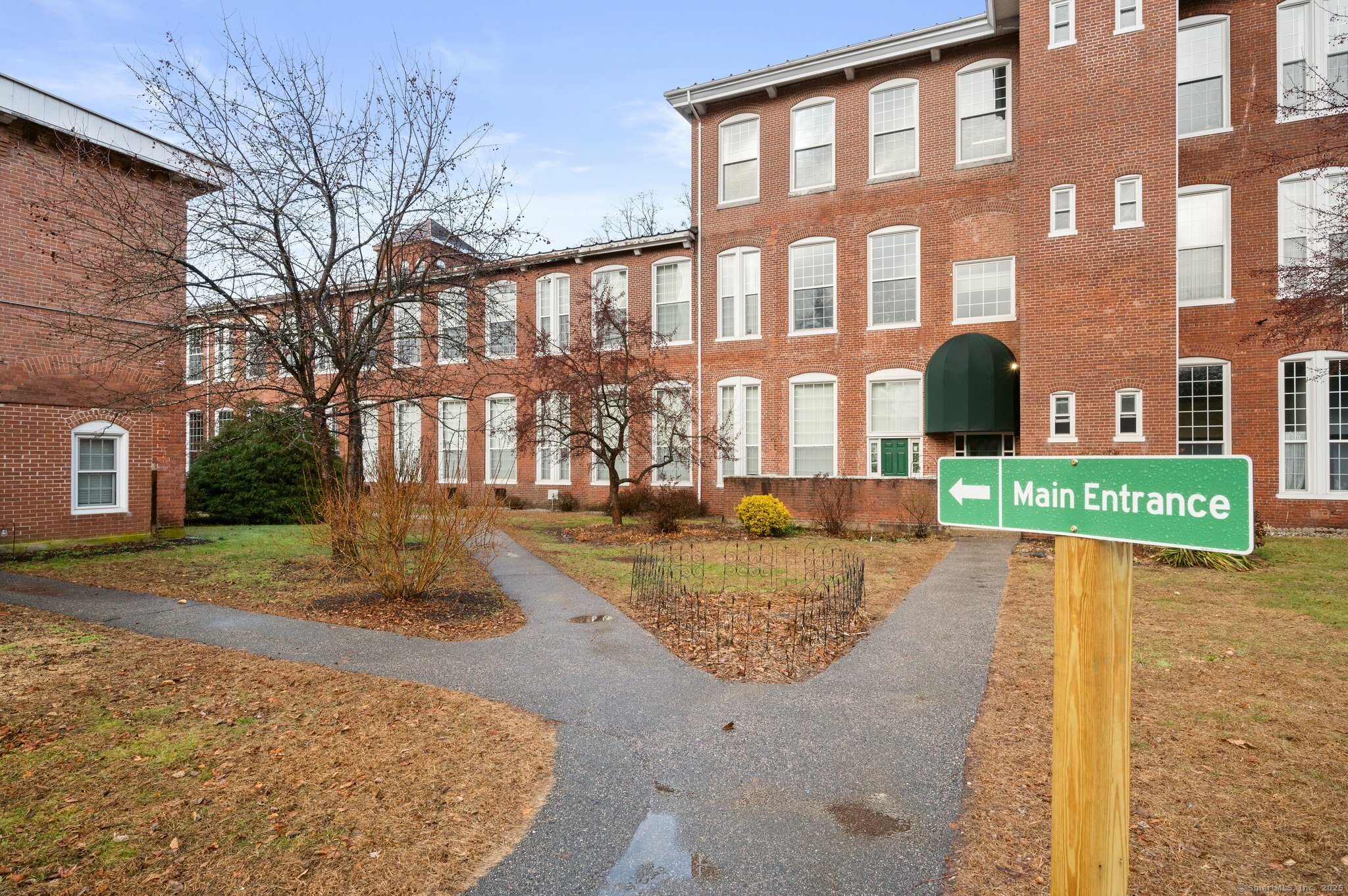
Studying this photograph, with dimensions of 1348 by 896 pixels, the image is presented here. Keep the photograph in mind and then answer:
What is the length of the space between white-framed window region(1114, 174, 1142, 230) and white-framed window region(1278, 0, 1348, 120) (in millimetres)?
4100

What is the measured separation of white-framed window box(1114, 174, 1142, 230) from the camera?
17078 mm

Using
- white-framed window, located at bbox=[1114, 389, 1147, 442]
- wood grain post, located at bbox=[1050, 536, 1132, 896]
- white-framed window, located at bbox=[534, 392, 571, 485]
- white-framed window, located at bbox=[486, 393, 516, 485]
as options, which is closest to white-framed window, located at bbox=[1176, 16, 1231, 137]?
white-framed window, located at bbox=[1114, 389, 1147, 442]

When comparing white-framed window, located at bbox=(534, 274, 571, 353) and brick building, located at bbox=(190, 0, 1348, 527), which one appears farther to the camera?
white-framed window, located at bbox=(534, 274, 571, 353)

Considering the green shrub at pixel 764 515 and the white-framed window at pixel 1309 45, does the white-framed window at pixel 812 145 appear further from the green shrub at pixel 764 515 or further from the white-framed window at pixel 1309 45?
the white-framed window at pixel 1309 45

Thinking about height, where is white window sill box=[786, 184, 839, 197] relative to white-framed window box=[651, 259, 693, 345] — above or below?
above

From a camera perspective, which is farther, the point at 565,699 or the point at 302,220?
the point at 302,220

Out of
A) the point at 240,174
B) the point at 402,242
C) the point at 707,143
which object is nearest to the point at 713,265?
the point at 707,143

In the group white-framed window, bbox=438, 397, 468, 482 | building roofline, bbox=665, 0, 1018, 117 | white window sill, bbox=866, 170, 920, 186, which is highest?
building roofline, bbox=665, 0, 1018, 117

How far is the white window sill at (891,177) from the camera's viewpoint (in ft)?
71.5

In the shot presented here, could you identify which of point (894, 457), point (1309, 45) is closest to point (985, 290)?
point (894, 457)

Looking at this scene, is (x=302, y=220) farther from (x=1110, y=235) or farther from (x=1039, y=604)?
(x=1110, y=235)

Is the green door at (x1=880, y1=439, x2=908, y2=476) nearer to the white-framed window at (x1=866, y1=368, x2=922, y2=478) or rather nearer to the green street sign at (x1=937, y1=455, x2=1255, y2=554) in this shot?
the white-framed window at (x1=866, y1=368, x2=922, y2=478)

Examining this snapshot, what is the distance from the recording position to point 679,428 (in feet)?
74.5

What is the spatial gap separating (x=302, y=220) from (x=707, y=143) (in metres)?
16.6
